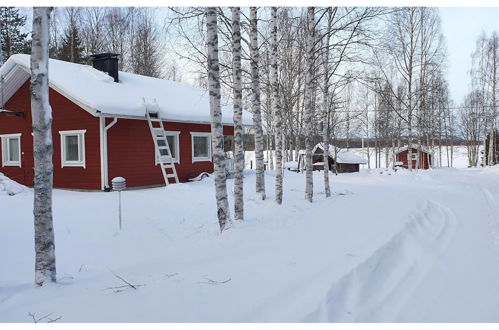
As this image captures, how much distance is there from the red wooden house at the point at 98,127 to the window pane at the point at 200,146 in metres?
0.04

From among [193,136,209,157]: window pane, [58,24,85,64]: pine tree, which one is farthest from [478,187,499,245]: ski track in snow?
[58,24,85,64]: pine tree

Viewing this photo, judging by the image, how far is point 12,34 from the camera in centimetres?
2711

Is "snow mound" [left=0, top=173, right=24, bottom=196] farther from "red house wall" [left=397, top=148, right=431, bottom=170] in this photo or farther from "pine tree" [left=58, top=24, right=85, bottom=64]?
"red house wall" [left=397, top=148, right=431, bottom=170]

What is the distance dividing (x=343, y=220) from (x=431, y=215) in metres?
2.49

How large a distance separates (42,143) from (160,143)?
10.3m

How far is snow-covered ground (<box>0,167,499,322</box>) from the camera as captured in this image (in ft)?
12.5

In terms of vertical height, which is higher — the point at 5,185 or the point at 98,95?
the point at 98,95

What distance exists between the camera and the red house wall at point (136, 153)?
13320 mm

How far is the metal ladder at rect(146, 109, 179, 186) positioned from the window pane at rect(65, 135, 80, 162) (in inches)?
98.1

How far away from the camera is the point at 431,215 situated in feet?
30.8
